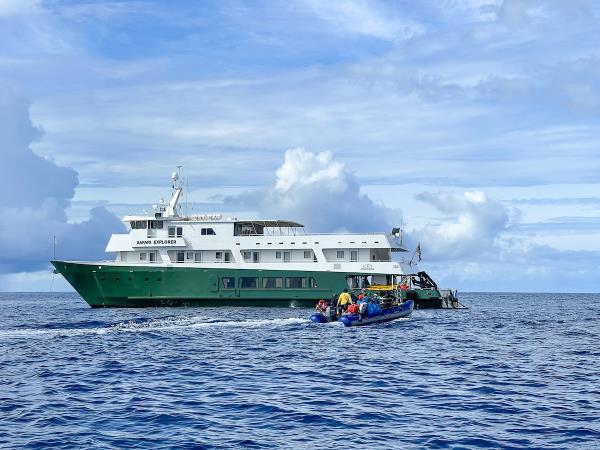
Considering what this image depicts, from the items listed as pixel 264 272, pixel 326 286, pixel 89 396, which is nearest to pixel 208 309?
pixel 264 272

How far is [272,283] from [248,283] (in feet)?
6.79

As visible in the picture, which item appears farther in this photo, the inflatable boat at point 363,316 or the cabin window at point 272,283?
the cabin window at point 272,283

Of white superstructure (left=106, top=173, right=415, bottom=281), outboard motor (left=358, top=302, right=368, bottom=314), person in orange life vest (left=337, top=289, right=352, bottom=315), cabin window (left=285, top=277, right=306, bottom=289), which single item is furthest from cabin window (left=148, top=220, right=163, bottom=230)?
outboard motor (left=358, top=302, right=368, bottom=314)

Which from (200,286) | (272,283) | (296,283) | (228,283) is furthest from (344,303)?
(200,286)

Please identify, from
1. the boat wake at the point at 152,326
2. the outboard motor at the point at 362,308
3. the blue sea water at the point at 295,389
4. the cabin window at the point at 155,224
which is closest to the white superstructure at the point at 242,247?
the cabin window at the point at 155,224

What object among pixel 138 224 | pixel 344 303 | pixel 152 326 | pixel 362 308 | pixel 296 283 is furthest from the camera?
pixel 138 224

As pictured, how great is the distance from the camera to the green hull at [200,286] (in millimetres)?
63250

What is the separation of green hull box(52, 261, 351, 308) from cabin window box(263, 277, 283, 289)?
0.28 m

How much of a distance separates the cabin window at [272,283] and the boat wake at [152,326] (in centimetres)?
1254

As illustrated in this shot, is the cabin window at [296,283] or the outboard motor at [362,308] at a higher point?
the cabin window at [296,283]

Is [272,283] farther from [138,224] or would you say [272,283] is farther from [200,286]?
[138,224]

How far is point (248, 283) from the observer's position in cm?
6362

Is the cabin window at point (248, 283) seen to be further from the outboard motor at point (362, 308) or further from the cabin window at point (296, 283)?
the outboard motor at point (362, 308)

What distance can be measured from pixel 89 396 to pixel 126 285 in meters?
41.9
